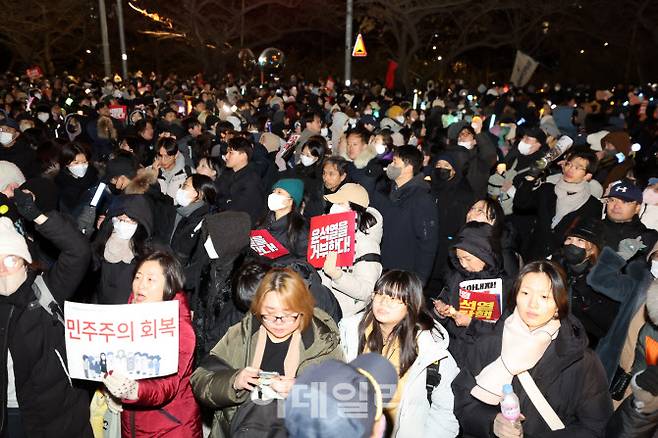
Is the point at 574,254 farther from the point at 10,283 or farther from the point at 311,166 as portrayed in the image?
the point at 311,166

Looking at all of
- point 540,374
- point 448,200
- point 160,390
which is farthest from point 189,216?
point 540,374

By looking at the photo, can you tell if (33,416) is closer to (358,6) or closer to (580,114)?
(580,114)

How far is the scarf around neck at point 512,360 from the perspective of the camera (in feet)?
9.59

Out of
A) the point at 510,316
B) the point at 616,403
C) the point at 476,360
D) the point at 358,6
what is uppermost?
the point at 358,6

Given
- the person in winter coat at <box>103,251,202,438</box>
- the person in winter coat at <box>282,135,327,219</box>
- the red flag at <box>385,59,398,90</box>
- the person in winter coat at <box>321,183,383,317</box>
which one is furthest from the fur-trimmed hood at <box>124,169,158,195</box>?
the red flag at <box>385,59,398,90</box>

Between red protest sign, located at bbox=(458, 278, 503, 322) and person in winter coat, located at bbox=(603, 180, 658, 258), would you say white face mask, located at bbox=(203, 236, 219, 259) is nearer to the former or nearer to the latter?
red protest sign, located at bbox=(458, 278, 503, 322)

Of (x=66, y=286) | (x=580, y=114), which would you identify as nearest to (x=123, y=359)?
(x=66, y=286)

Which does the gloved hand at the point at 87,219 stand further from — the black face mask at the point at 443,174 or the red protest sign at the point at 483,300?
the black face mask at the point at 443,174

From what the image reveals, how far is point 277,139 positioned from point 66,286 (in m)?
6.12

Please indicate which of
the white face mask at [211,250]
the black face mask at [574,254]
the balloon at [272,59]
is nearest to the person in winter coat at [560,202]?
the black face mask at [574,254]

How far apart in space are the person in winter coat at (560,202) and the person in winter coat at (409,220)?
3.89 ft

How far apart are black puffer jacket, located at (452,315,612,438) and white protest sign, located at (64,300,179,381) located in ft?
5.19

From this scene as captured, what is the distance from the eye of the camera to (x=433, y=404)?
10.6ft

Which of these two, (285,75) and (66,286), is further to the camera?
(285,75)
